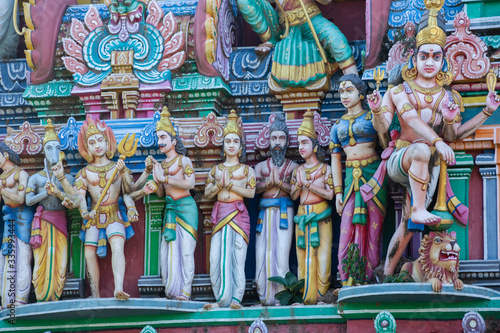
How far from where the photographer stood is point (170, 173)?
15086 mm

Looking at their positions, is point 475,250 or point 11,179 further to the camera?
point 11,179

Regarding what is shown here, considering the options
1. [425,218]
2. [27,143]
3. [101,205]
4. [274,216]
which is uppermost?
[27,143]

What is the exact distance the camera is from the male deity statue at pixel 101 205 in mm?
14961

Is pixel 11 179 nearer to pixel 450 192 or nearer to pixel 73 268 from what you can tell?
pixel 73 268

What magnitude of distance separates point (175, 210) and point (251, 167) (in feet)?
3.33

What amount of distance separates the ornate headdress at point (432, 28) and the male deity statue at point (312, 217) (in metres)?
1.69

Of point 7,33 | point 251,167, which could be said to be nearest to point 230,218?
point 251,167

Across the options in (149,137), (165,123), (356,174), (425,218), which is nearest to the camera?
(425,218)

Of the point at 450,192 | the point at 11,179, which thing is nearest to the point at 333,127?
the point at 450,192

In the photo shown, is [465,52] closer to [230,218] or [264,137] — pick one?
[264,137]

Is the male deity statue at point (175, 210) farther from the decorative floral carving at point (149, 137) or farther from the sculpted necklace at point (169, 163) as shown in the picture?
the decorative floral carving at point (149, 137)

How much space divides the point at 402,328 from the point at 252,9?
4275 mm

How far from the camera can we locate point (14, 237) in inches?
605

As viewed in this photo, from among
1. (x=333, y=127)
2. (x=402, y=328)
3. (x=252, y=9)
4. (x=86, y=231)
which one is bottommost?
(x=402, y=328)
